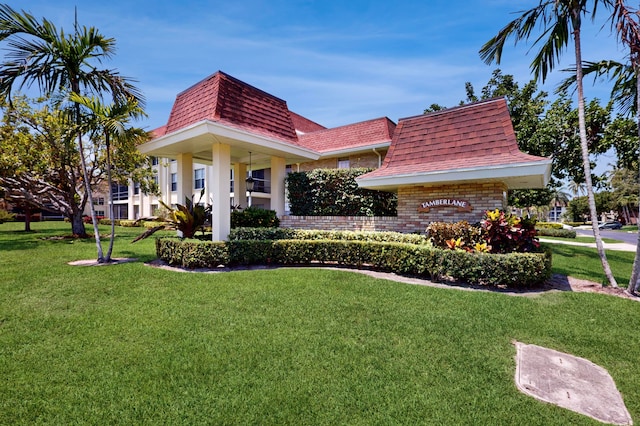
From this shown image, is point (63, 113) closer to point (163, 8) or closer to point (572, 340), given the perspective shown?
point (163, 8)

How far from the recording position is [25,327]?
423 centimetres

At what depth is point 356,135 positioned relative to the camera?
17.3 meters

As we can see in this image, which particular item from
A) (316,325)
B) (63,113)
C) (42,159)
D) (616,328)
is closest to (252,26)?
(63,113)

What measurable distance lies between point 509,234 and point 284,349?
619 cm

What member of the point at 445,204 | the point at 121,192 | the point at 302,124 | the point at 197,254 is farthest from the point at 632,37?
the point at 121,192

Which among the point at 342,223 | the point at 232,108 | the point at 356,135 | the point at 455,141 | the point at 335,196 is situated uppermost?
the point at 356,135

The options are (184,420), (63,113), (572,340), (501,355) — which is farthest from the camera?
(63,113)

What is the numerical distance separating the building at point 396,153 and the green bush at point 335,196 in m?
0.51

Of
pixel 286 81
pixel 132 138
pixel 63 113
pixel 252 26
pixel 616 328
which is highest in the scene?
pixel 252 26

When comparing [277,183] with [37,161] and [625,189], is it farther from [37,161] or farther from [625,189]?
[625,189]

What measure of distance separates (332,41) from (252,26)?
7.29 feet

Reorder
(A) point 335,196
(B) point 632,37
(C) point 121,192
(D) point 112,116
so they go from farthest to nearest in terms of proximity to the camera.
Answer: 1. (C) point 121,192
2. (A) point 335,196
3. (D) point 112,116
4. (B) point 632,37

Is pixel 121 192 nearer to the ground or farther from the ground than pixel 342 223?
farther from the ground

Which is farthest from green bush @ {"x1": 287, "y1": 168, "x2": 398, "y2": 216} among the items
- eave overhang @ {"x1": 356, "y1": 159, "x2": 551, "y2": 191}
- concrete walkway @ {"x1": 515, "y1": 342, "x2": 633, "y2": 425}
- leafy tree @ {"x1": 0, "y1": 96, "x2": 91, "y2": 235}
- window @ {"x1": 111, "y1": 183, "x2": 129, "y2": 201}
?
window @ {"x1": 111, "y1": 183, "x2": 129, "y2": 201}
